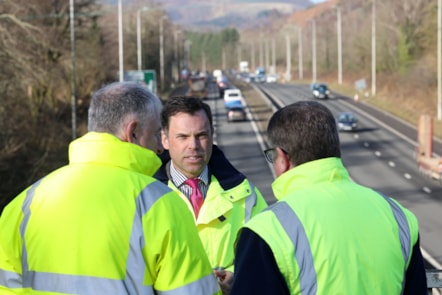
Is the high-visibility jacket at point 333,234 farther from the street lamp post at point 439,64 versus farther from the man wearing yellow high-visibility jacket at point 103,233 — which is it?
the street lamp post at point 439,64

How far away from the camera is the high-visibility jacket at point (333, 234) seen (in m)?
3.90

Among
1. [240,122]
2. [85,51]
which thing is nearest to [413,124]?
[240,122]

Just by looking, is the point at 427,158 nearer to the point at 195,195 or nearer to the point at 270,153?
the point at 195,195

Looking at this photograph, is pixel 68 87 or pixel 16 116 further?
pixel 68 87

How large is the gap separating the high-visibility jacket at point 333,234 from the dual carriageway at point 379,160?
541 inches

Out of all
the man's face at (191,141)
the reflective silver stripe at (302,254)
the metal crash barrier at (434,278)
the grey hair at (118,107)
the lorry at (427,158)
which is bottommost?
the lorry at (427,158)

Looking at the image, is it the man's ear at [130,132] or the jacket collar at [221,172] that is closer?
the man's ear at [130,132]

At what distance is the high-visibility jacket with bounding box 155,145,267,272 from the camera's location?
236 inches

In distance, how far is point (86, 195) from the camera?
4191mm

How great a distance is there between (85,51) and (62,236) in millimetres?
53559

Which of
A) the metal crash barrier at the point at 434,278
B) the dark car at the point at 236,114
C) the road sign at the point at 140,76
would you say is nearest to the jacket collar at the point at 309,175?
the metal crash barrier at the point at 434,278

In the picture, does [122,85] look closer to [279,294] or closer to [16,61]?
[279,294]

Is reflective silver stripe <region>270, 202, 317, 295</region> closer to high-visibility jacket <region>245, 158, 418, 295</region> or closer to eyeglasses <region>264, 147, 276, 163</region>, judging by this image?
high-visibility jacket <region>245, 158, 418, 295</region>

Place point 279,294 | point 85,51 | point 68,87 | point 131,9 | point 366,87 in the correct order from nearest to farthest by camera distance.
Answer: point 279,294 < point 68,87 < point 85,51 < point 366,87 < point 131,9
